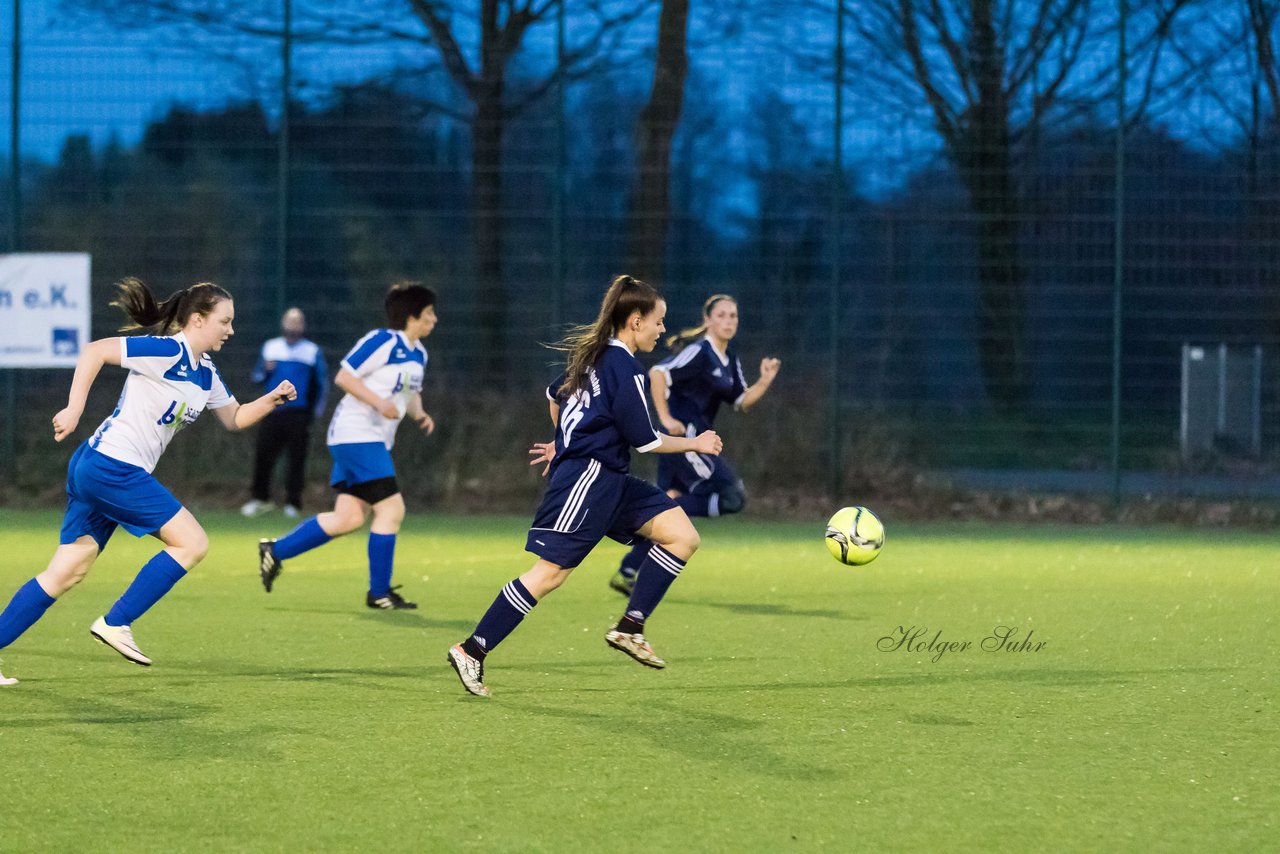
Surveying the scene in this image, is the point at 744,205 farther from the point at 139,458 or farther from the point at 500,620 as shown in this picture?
the point at 500,620

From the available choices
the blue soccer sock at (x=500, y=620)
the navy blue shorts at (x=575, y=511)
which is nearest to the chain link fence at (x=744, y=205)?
the navy blue shorts at (x=575, y=511)

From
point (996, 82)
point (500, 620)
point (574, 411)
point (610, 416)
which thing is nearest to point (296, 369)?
point (996, 82)

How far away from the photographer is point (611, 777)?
517 centimetres

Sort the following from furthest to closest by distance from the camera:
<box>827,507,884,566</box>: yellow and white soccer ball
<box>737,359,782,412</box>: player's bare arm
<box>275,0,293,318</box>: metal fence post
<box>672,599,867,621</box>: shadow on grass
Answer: <box>275,0,293,318</box>: metal fence post
<box>737,359,782,412</box>: player's bare arm
<box>672,599,867,621</box>: shadow on grass
<box>827,507,884,566</box>: yellow and white soccer ball

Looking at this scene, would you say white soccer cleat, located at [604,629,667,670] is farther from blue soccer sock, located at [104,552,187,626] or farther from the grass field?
blue soccer sock, located at [104,552,187,626]

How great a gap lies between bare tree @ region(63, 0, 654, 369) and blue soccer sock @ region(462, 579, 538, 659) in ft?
29.9

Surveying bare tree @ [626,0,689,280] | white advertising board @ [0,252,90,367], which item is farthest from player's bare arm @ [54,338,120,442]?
white advertising board @ [0,252,90,367]

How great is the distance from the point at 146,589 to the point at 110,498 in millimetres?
408

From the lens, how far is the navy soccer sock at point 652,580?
7.18m

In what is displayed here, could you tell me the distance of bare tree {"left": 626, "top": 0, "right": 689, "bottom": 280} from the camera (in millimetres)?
15625

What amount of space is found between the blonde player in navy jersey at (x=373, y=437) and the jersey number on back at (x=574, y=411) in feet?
8.61

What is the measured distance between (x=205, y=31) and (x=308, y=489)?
14.2 ft

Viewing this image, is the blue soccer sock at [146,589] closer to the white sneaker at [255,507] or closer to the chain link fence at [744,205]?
the white sneaker at [255,507]

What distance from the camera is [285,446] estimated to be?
607 inches
